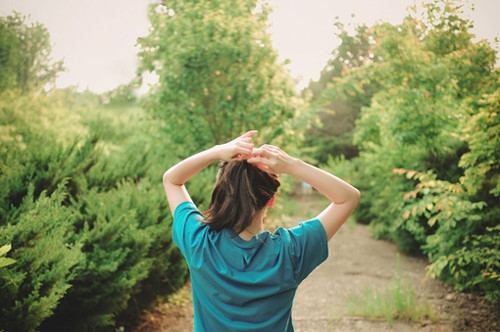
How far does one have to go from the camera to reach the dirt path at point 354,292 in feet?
13.4

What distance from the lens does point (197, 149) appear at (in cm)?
711

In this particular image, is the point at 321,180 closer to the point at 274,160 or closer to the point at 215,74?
the point at 274,160

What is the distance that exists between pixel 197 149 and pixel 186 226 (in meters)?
5.59

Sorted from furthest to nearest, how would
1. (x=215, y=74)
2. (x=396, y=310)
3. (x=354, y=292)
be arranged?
(x=215, y=74)
(x=354, y=292)
(x=396, y=310)

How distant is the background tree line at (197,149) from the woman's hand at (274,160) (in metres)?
1.46

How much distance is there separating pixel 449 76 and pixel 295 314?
3.56 m

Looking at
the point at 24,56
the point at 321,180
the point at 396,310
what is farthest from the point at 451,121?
the point at 24,56

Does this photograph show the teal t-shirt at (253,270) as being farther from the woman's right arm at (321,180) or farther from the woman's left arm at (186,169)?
the woman's left arm at (186,169)

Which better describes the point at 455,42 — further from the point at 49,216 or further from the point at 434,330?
the point at 49,216

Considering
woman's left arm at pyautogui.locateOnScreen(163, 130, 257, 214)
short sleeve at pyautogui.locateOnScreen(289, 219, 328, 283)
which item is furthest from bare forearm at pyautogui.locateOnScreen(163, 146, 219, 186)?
short sleeve at pyautogui.locateOnScreen(289, 219, 328, 283)

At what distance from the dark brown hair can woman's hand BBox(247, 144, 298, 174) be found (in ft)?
0.20

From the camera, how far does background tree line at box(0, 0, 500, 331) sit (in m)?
2.80

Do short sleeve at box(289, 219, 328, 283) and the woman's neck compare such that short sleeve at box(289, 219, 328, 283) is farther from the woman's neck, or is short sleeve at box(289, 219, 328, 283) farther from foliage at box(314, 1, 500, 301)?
foliage at box(314, 1, 500, 301)

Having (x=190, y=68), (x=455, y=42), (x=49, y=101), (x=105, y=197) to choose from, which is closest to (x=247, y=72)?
(x=190, y=68)
